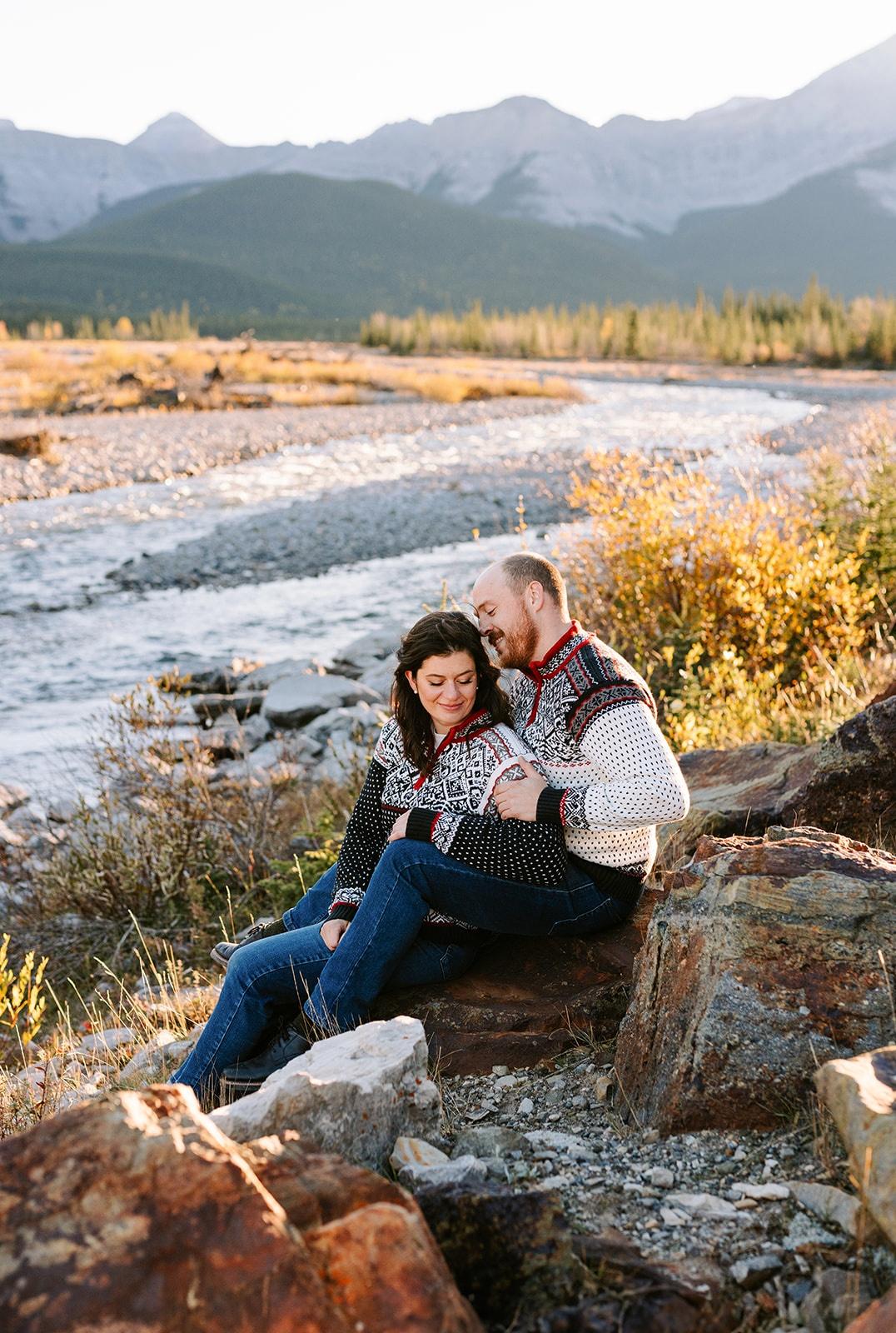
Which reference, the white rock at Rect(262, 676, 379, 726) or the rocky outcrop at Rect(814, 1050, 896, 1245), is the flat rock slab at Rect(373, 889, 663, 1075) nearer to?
the rocky outcrop at Rect(814, 1050, 896, 1245)

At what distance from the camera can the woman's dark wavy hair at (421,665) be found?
3.72 m

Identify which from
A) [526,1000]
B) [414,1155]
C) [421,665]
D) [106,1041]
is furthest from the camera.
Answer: [106,1041]

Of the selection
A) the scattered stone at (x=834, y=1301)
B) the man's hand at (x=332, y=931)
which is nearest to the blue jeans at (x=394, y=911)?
the man's hand at (x=332, y=931)

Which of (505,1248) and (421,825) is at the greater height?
(421,825)

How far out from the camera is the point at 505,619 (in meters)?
Answer: 3.77

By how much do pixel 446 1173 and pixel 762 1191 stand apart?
25.3 inches

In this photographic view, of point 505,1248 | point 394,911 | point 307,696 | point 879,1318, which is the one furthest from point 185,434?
point 879,1318

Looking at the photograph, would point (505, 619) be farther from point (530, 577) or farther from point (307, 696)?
point (307, 696)

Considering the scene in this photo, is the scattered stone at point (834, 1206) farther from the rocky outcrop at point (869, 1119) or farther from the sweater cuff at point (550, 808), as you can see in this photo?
the sweater cuff at point (550, 808)

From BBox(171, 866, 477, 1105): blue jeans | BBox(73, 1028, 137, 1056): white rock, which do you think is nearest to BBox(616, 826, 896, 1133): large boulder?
BBox(171, 866, 477, 1105): blue jeans

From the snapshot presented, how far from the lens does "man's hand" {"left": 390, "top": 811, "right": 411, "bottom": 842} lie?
3611mm

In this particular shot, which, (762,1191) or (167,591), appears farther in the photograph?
(167,591)

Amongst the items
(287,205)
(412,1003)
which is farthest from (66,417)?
(287,205)

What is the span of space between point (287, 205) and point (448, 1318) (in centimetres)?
20303
